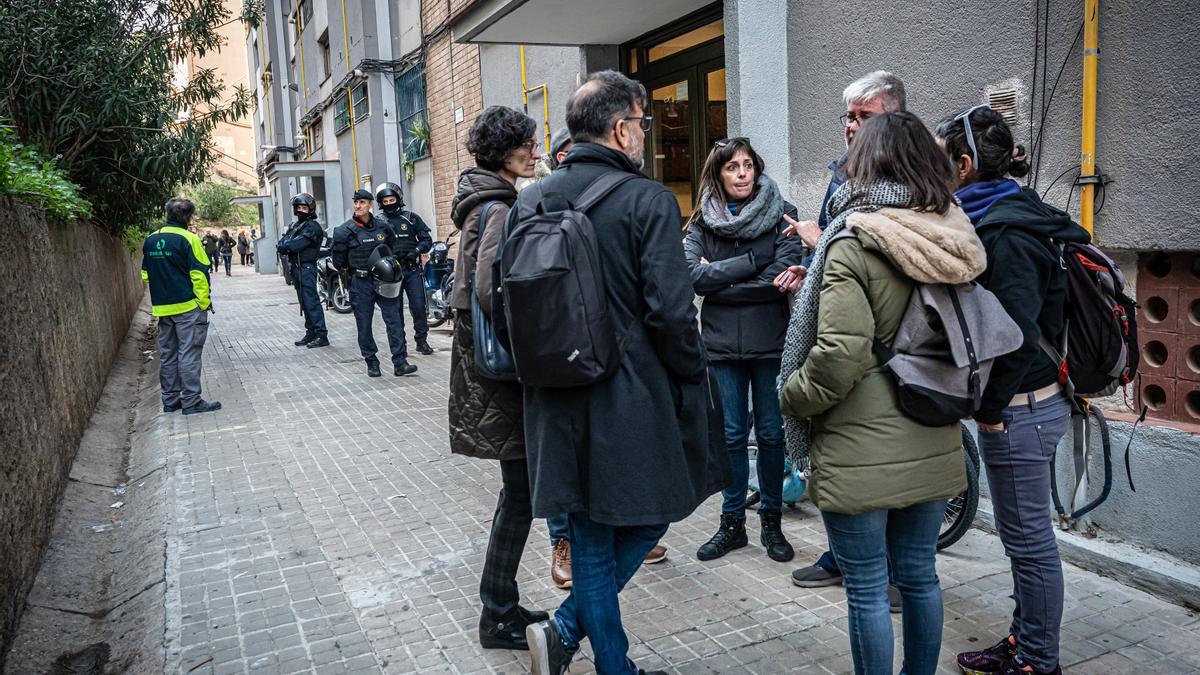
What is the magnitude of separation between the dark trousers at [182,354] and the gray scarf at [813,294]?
6696 millimetres

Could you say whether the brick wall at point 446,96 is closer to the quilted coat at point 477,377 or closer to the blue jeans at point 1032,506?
the quilted coat at point 477,377

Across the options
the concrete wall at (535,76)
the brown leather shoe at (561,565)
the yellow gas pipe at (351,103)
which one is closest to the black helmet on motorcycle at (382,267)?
the concrete wall at (535,76)

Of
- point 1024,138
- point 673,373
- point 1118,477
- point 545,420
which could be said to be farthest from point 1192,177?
point 545,420

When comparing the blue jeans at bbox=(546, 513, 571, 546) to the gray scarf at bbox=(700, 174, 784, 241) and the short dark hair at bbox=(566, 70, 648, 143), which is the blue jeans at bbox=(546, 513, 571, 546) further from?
the short dark hair at bbox=(566, 70, 648, 143)

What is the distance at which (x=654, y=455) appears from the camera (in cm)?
263

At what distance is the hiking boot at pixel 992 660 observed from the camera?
3.04 metres

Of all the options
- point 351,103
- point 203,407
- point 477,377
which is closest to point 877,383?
point 477,377

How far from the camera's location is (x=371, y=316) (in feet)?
31.2

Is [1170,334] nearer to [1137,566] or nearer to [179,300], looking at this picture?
[1137,566]

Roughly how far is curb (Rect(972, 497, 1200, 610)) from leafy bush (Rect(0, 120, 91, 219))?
19.7ft

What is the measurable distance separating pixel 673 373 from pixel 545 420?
414mm

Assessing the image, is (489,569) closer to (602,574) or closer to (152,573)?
(602,574)

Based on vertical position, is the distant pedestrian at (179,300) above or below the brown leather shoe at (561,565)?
above

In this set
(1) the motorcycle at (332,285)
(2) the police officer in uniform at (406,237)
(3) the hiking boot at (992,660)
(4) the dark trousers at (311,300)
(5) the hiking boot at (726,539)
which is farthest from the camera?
(1) the motorcycle at (332,285)
